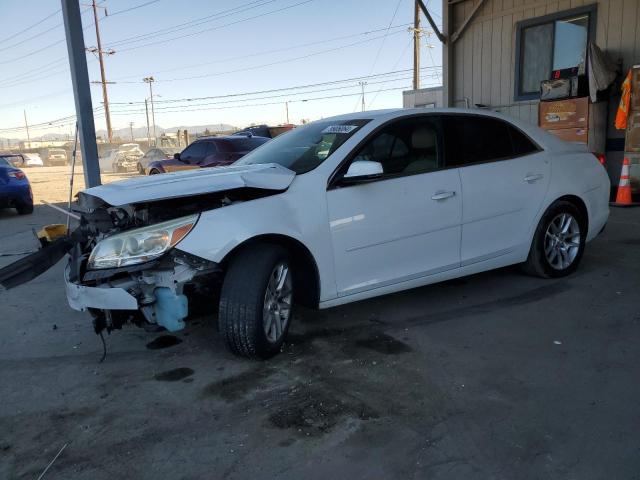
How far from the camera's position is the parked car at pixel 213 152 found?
37.8ft

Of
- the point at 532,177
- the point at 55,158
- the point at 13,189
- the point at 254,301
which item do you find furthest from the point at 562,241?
the point at 55,158

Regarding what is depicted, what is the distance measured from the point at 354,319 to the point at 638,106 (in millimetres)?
7031

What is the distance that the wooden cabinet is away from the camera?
29.7 feet

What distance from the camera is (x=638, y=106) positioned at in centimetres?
849

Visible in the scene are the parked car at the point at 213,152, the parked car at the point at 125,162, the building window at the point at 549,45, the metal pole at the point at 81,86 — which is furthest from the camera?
the parked car at the point at 125,162

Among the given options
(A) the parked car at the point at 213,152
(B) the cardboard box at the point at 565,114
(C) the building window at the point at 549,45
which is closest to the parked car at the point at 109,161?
(A) the parked car at the point at 213,152

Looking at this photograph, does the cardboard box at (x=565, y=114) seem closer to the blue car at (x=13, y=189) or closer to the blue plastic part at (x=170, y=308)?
the blue plastic part at (x=170, y=308)

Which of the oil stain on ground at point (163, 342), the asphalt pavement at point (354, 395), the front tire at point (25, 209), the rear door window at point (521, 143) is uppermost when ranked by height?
the rear door window at point (521, 143)

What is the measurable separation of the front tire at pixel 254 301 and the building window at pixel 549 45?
8.16 meters

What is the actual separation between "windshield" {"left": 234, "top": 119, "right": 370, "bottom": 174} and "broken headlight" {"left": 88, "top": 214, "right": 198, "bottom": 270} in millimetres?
943

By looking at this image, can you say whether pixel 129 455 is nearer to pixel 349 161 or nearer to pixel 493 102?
pixel 349 161

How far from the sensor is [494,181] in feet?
14.0

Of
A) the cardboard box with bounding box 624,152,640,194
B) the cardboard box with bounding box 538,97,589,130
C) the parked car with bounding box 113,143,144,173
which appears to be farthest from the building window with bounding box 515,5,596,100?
the parked car with bounding box 113,143,144,173

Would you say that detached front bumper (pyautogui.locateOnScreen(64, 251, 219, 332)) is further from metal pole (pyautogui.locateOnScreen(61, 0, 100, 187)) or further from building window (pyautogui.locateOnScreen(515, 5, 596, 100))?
building window (pyautogui.locateOnScreen(515, 5, 596, 100))
